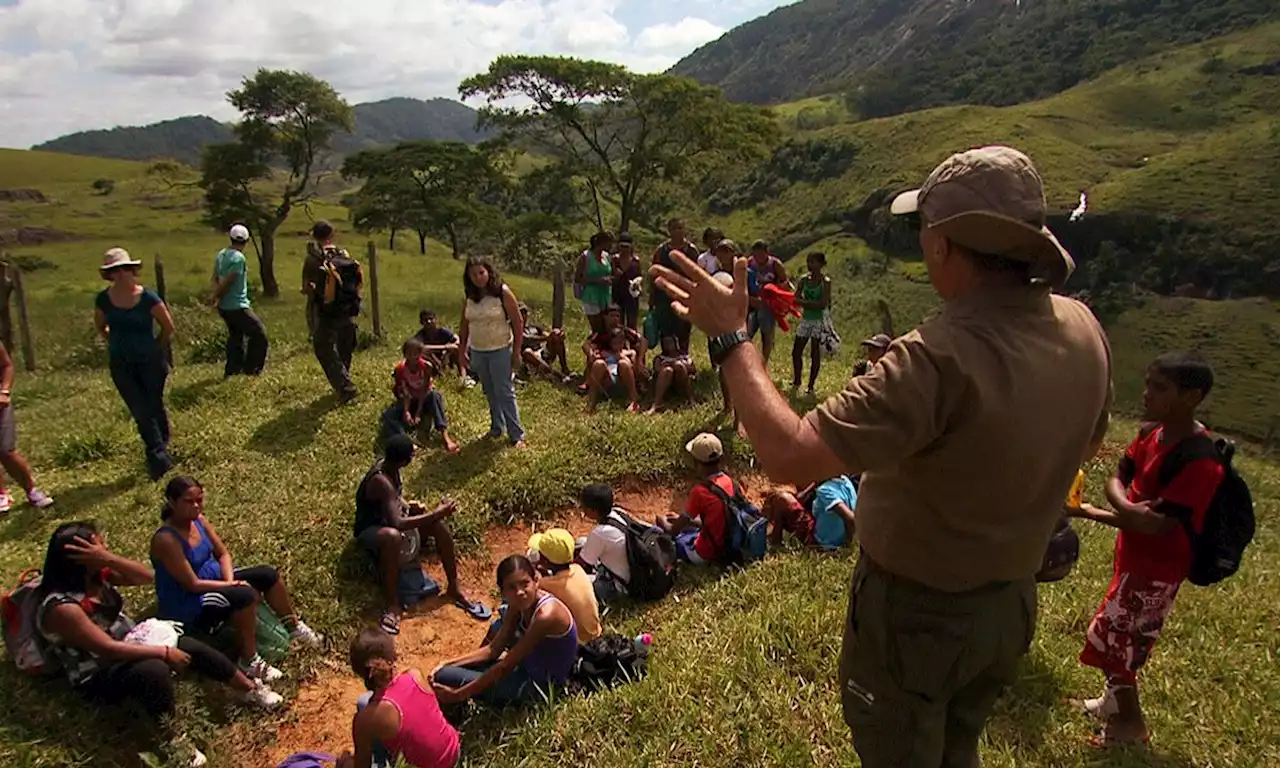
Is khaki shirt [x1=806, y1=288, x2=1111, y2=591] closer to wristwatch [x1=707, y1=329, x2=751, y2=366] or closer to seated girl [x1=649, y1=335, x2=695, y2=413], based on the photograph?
wristwatch [x1=707, y1=329, x2=751, y2=366]

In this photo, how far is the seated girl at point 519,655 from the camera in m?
4.23

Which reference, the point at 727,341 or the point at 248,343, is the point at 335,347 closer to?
the point at 248,343

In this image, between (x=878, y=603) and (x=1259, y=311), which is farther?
(x=1259, y=311)

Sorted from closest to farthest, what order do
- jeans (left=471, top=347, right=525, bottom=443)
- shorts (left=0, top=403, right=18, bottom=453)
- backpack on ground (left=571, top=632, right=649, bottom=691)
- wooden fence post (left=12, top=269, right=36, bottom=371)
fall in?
1. backpack on ground (left=571, top=632, right=649, bottom=691)
2. shorts (left=0, top=403, right=18, bottom=453)
3. jeans (left=471, top=347, right=525, bottom=443)
4. wooden fence post (left=12, top=269, right=36, bottom=371)

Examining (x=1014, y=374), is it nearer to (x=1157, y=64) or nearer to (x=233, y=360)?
(x=233, y=360)

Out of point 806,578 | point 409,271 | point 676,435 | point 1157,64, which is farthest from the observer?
point 1157,64

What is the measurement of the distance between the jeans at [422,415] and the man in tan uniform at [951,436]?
587 centimetres

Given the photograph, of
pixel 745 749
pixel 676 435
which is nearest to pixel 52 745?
pixel 745 749

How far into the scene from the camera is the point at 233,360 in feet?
30.8

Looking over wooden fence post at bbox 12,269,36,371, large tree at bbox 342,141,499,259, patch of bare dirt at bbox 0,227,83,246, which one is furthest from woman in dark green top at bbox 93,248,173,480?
patch of bare dirt at bbox 0,227,83,246

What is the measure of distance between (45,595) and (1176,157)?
8519 cm

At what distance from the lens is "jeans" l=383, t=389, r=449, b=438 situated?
7.38m

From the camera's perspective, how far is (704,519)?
5941 millimetres

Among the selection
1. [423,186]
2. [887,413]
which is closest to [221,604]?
[887,413]
